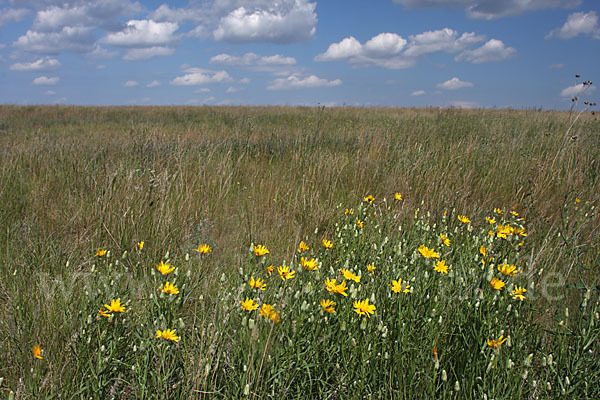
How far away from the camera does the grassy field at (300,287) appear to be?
54.7 inches

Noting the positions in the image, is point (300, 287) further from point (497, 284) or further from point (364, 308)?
point (497, 284)

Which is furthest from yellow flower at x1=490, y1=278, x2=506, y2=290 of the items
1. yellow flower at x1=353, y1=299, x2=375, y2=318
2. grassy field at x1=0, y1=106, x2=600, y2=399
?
yellow flower at x1=353, y1=299, x2=375, y2=318

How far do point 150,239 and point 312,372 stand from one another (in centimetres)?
182

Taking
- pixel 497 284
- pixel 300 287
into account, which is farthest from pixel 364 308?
pixel 497 284

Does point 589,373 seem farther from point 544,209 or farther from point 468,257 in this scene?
point 544,209

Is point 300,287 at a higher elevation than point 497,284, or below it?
below

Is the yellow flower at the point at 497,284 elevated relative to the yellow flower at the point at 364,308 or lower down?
elevated

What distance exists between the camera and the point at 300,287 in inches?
69.1

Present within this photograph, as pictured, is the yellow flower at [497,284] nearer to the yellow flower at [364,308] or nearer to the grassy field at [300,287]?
the grassy field at [300,287]

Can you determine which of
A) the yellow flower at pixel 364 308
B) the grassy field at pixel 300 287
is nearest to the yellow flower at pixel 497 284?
the grassy field at pixel 300 287

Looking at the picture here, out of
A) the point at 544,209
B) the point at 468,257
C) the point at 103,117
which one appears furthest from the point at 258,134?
the point at 103,117

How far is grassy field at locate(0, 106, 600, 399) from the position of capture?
4.56 feet

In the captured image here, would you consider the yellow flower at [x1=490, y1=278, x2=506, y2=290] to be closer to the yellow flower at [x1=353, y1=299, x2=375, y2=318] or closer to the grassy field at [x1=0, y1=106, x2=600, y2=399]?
the grassy field at [x1=0, y1=106, x2=600, y2=399]

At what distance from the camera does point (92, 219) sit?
292cm
